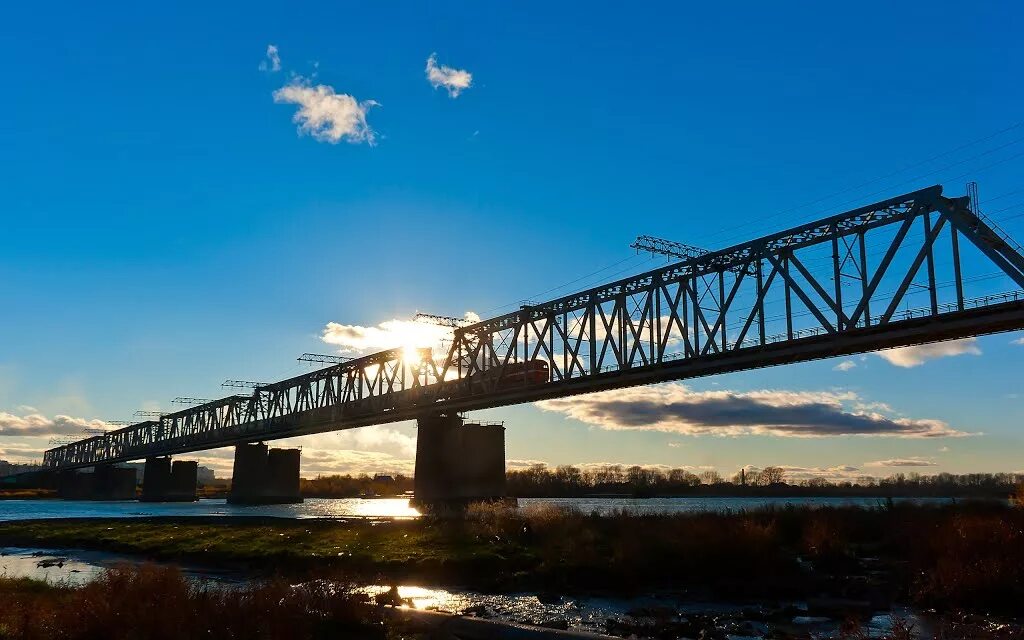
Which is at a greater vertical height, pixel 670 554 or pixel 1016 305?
pixel 1016 305

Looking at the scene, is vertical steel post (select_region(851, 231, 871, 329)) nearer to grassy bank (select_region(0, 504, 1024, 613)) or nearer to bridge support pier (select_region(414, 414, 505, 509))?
grassy bank (select_region(0, 504, 1024, 613))

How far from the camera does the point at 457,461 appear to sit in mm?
110812

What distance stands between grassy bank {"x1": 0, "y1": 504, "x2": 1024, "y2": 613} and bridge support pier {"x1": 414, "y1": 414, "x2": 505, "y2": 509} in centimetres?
5540

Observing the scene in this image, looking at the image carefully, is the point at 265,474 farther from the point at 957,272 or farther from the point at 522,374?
the point at 957,272

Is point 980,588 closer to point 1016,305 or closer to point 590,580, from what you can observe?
point 590,580

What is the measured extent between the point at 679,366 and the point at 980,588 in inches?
2006

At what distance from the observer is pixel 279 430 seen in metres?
165

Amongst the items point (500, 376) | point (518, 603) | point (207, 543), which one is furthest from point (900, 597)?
point (500, 376)

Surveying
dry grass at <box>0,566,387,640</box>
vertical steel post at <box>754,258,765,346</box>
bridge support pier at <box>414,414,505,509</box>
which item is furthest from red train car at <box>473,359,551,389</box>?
dry grass at <box>0,566,387,640</box>

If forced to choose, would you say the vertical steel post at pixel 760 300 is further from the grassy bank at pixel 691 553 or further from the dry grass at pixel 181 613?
the dry grass at pixel 181 613

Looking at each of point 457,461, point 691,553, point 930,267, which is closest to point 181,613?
point 691,553

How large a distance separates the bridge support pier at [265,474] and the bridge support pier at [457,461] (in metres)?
72.5

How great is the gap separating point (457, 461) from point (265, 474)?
272 ft

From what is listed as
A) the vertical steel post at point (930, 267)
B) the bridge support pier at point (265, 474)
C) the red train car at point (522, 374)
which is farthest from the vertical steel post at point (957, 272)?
the bridge support pier at point (265, 474)
